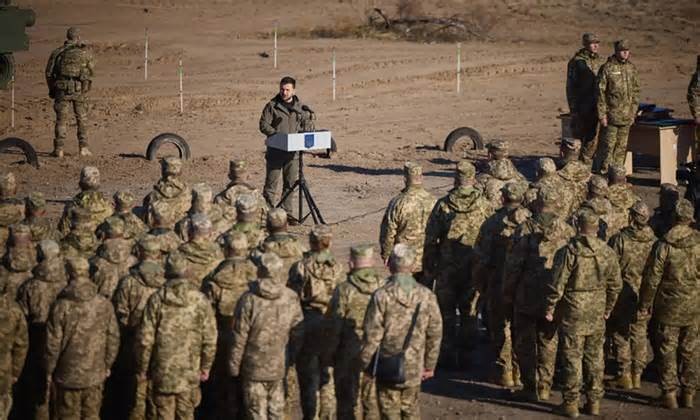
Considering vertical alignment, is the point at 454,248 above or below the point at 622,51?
below

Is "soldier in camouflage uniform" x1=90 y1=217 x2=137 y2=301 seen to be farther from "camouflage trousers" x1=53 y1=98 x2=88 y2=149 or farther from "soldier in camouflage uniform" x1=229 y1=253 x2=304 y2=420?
"camouflage trousers" x1=53 y1=98 x2=88 y2=149

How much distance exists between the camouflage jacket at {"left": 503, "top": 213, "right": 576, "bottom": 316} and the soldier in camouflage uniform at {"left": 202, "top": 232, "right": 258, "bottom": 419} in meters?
2.76

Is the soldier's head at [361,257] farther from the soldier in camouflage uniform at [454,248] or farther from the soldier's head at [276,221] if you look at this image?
the soldier in camouflage uniform at [454,248]

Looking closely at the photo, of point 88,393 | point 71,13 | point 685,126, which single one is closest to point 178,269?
point 88,393

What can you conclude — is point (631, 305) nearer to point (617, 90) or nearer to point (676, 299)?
point (676, 299)

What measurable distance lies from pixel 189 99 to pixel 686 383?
61.5 ft

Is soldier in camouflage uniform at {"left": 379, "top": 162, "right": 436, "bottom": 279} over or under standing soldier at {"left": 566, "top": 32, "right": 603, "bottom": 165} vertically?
under

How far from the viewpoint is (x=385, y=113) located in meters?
30.7

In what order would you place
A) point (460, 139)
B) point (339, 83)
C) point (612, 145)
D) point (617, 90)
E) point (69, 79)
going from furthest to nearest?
point (339, 83) < point (460, 139) < point (69, 79) < point (612, 145) < point (617, 90)

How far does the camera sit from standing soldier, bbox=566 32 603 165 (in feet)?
75.0

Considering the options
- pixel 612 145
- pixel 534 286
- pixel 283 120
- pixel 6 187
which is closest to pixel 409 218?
pixel 534 286

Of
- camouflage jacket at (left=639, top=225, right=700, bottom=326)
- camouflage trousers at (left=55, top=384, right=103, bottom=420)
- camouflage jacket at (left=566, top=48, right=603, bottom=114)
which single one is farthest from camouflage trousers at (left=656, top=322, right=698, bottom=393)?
camouflage jacket at (left=566, top=48, right=603, bottom=114)

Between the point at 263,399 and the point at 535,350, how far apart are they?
3.13 meters

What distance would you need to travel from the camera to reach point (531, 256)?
14.2 metres
